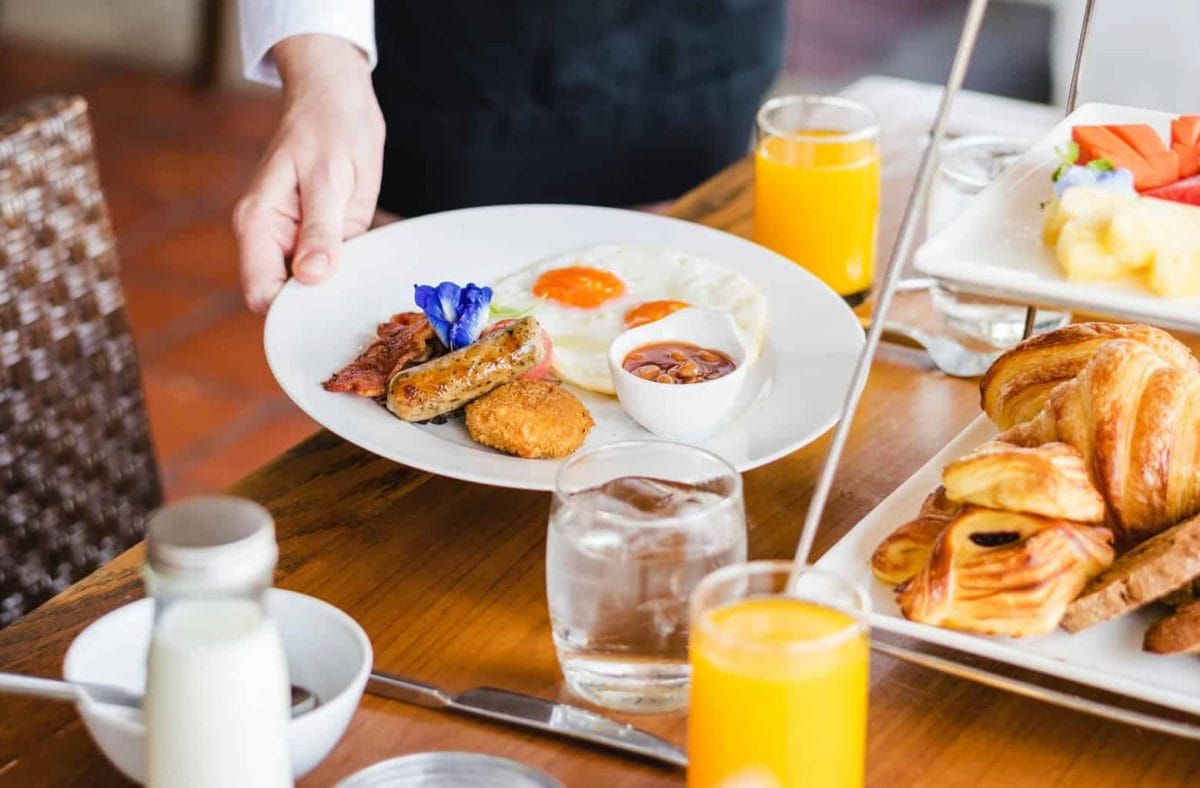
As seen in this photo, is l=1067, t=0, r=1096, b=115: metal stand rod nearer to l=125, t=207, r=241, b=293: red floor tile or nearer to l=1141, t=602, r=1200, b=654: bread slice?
l=1141, t=602, r=1200, b=654: bread slice

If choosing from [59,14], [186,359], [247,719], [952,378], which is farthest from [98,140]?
[247,719]

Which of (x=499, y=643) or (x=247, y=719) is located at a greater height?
(x=247, y=719)

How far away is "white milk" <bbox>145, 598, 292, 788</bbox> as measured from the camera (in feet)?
2.30

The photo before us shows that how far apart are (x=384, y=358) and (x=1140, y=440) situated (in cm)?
59

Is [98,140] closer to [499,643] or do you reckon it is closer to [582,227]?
[582,227]

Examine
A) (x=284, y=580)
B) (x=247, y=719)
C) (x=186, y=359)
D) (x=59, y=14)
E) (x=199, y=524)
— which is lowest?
(x=186, y=359)

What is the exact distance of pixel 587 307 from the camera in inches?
55.9

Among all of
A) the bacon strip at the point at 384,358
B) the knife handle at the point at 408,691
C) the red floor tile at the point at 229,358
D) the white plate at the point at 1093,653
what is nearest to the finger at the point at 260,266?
the bacon strip at the point at 384,358

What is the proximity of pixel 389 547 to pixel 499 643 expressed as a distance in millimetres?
143

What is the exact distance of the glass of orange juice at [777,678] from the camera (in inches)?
29.2

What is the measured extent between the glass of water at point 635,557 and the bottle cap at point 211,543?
0.23 m

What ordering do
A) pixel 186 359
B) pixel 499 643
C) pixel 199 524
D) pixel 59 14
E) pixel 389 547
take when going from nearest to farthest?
pixel 199 524 < pixel 499 643 < pixel 389 547 < pixel 186 359 < pixel 59 14

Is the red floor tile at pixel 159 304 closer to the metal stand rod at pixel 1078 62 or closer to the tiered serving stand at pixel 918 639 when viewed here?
the metal stand rod at pixel 1078 62

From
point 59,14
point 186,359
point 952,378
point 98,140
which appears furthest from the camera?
point 59,14
